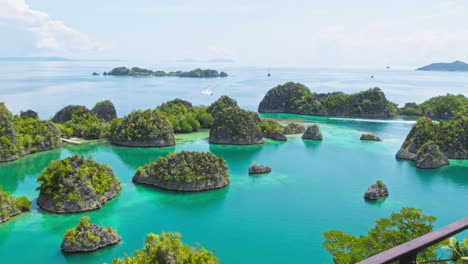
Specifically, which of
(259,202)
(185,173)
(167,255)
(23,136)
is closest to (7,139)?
(23,136)

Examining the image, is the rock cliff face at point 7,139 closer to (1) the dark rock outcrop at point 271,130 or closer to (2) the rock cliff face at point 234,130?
(2) the rock cliff face at point 234,130

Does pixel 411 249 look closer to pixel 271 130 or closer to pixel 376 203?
pixel 376 203

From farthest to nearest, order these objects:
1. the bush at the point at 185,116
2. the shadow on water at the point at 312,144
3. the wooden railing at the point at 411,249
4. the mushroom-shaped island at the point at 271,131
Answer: the bush at the point at 185,116 → the mushroom-shaped island at the point at 271,131 → the shadow on water at the point at 312,144 → the wooden railing at the point at 411,249

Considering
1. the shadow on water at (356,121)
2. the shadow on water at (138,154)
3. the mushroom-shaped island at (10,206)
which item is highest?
the mushroom-shaped island at (10,206)

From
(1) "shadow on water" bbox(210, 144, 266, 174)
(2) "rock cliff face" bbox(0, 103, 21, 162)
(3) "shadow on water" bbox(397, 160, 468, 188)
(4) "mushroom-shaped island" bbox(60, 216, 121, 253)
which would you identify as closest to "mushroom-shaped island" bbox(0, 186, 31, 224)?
(4) "mushroom-shaped island" bbox(60, 216, 121, 253)

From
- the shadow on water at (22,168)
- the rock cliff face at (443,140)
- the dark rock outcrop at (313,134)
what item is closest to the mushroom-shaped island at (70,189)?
the shadow on water at (22,168)
